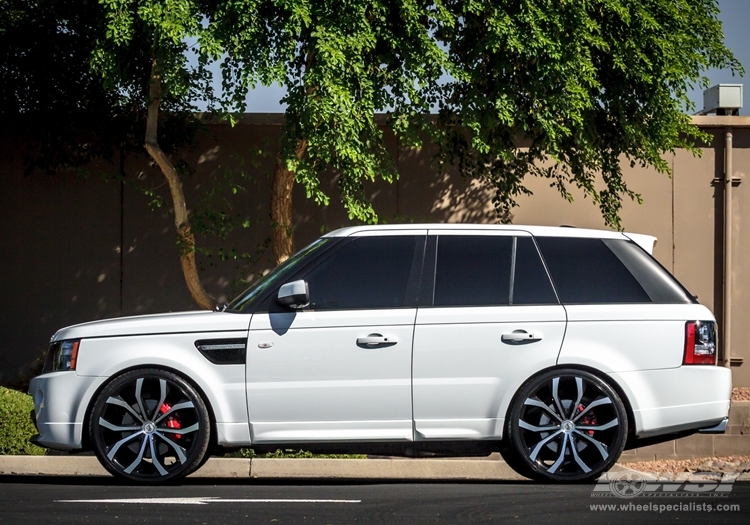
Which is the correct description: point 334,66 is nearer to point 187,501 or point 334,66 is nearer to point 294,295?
point 294,295

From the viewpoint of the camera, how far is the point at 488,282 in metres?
7.48

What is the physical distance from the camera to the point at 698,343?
24.2 feet

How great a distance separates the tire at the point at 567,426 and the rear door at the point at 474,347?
0.13m

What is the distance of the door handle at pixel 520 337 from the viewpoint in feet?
23.8

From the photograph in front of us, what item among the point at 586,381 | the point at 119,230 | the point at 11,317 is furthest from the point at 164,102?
the point at 586,381

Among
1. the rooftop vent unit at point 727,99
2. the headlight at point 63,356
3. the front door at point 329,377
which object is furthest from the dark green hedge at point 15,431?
the rooftop vent unit at point 727,99

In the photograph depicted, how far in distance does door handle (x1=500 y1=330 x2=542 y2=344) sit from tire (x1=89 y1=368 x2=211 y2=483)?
216 centimetres

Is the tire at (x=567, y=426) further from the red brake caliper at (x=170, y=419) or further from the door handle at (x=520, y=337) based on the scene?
the red brake caliper at (x=170, y=419)

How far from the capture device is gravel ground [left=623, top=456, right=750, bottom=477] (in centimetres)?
1299

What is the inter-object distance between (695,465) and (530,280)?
717 centimetres

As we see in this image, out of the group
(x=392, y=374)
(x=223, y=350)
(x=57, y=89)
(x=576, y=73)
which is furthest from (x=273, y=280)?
(x=57, y=89)

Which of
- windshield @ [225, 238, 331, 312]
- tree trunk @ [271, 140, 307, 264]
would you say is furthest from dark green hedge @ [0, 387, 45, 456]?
tree trunk @ [271, 140, 307, 264]

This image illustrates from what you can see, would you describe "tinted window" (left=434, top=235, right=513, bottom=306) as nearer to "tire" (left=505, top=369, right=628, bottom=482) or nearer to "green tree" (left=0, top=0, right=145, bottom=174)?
"tire" (left=505, top=369, right=628, bottom=482)

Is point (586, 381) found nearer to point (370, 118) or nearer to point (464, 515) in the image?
point (464, 515)
